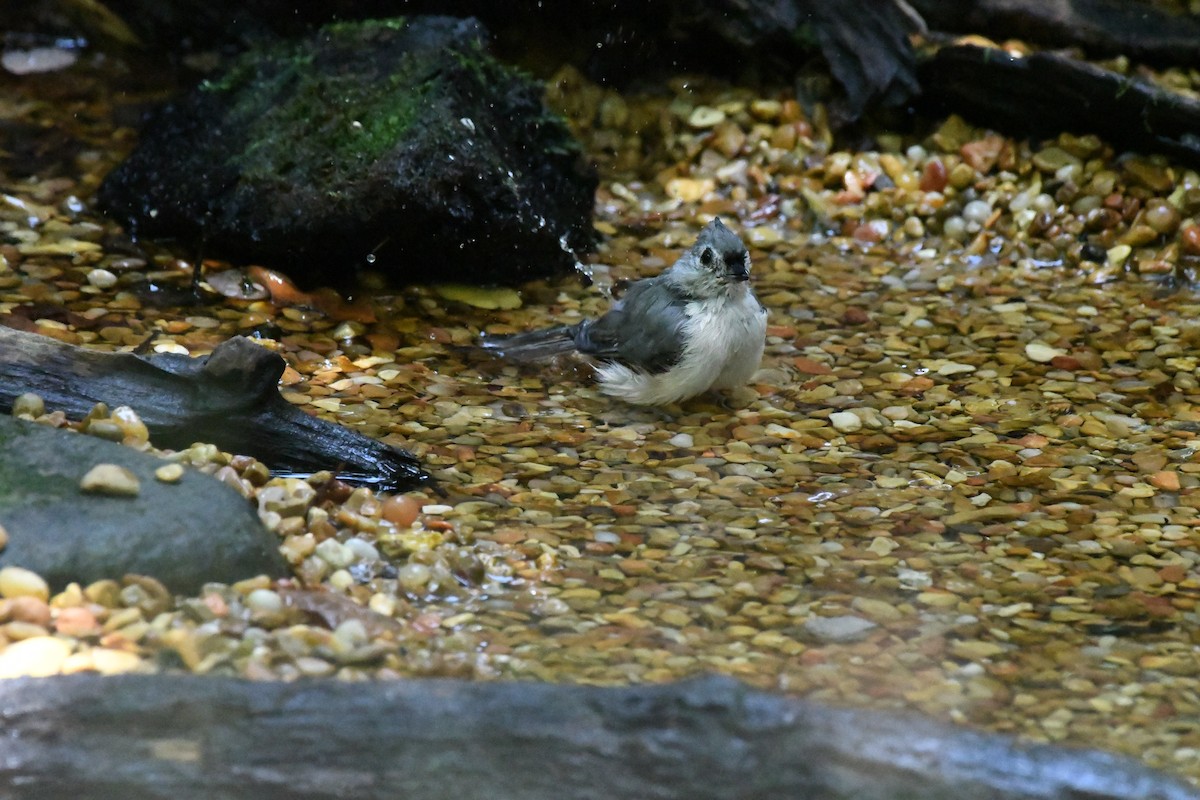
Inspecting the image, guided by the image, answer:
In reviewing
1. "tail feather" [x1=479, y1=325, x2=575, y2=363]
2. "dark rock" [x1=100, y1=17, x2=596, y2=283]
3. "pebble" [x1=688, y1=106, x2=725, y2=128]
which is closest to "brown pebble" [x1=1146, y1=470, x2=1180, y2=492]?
"tail feather" [x1=479, y1=325, x2=575, y2=363]

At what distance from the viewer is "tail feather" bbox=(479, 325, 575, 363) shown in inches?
227

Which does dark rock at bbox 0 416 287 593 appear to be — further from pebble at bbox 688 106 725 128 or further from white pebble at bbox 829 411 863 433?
pebble at bbox 688 106 725 128

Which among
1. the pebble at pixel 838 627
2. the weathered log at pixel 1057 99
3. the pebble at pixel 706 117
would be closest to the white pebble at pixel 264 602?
the pebble at pixel 838 627

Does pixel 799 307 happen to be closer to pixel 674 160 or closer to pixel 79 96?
pixel 674 160

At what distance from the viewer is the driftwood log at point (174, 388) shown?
4.27m

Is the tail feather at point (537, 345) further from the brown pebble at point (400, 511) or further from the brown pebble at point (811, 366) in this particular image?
the brown pebble at point (400, 511)

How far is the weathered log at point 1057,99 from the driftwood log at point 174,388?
15.9 feet

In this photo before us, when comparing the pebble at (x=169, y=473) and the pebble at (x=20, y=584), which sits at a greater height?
the pebble at (x=169, y=473)

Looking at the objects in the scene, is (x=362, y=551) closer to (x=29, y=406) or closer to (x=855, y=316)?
(x=29, y=406)

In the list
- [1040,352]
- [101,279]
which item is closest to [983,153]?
[1040,352]

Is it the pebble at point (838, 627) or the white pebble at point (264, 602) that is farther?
the pebble at point (838, 627)

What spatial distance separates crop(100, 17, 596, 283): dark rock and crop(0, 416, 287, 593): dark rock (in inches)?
99.1

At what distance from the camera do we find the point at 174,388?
14.2ft

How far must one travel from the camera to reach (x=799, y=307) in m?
6.43
